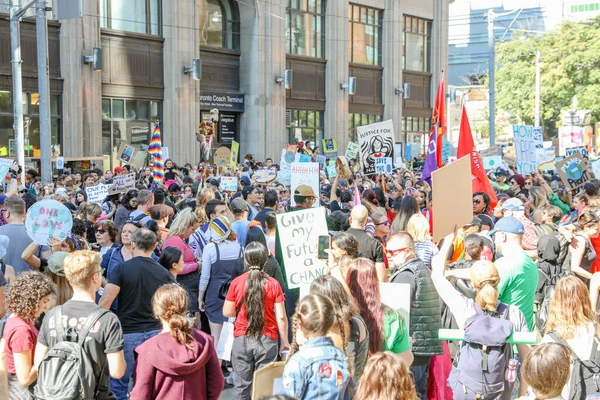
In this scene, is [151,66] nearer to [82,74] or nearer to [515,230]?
[82,74]

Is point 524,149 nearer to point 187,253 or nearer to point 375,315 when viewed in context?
point 187,253

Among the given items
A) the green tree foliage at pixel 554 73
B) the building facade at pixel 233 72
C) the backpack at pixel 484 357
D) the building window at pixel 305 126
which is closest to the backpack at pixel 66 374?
the backpack at pixel 484 357

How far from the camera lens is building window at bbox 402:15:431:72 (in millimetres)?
41500

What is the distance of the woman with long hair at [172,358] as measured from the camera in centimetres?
501

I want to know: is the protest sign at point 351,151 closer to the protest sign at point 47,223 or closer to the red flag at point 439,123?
the red flag at point 439,123

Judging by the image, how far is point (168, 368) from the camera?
4992 millimetres

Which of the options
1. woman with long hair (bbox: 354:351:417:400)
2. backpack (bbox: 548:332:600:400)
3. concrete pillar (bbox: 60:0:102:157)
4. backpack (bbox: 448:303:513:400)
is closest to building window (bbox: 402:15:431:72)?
concrete pillar (bbox: 60:0:102:157)

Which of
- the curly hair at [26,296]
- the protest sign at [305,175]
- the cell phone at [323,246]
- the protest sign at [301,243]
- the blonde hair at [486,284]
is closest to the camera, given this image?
the curly hair at [26,296]

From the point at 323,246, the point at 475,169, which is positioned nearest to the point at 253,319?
the point at 323,246

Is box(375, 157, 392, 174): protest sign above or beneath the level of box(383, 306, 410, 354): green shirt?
Result: above

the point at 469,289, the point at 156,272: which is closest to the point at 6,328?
the point at 156,272

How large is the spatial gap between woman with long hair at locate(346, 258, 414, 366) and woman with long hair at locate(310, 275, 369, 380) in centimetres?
30

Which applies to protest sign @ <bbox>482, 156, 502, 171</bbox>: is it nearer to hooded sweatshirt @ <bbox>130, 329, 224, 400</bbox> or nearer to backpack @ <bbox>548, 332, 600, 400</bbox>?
backpack @ <bbox>548, 332, 600, 400</bbox>

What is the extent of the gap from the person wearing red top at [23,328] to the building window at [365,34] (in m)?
33.1
